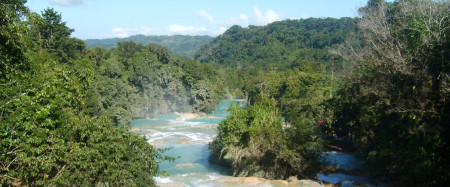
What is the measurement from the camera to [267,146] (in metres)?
20.9

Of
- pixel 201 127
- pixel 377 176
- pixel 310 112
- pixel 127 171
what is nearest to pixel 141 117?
pixel 201 127

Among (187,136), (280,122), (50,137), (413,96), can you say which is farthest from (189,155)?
(50,137)

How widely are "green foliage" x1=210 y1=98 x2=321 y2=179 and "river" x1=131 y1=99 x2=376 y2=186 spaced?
1144 millimetres

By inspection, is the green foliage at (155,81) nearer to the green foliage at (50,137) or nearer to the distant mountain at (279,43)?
the distant mountain at (279,43)

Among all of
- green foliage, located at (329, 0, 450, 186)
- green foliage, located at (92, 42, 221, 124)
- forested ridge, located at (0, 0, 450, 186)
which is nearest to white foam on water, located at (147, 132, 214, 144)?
forested ridge, located at (0, 0, 450, 186)

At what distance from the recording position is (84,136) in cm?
1109

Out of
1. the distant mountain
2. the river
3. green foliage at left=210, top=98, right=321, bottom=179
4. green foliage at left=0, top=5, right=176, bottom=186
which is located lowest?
the river

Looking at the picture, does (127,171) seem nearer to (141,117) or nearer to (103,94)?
(103,94)

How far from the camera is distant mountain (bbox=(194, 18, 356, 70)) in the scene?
4617 inches

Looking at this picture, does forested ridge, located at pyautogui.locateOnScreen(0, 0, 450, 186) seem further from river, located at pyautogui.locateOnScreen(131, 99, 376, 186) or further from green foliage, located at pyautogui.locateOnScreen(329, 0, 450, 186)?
river, located at pyautogui.locateOnScreen(131, 99, 376, 186)

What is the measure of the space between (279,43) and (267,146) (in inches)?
4979

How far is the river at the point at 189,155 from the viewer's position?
65.0ft

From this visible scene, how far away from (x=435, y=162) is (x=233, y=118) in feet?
39.7

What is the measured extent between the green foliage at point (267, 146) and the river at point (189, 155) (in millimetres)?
1144
